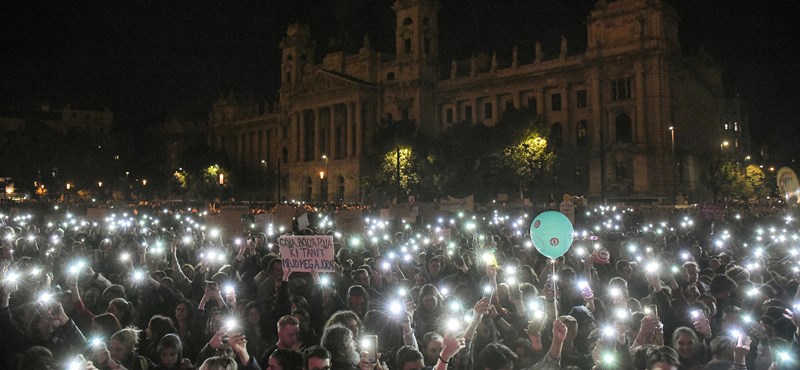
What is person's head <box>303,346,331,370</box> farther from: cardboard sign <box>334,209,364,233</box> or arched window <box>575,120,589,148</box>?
arched window <box>575,120,589,148</box>

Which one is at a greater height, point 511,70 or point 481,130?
point 511,70

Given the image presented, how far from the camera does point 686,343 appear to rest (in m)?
5.82

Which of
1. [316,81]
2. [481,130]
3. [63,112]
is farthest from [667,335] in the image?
[63,112]

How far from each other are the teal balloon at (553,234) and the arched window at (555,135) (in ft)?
146

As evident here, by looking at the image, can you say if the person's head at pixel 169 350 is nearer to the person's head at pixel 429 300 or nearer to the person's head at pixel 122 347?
the person's head at pixel 122 347

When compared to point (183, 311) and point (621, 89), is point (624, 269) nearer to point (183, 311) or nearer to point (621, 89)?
point (183, 311)

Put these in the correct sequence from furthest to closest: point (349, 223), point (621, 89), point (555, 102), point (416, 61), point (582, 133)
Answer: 1. point (416, 61)
2. point (555, 102)
3. point (582, 133)
4. point (621, 89)
5. point (349, 223)

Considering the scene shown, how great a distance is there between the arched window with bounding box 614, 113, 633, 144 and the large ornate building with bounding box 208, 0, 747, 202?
84mm

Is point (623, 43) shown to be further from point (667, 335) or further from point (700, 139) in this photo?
point (667, 335)

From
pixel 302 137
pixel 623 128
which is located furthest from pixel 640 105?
pixel 302 137

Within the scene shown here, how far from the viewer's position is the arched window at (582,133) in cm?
5519

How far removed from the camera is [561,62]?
5612 centimetres

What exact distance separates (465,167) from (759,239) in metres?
36.7

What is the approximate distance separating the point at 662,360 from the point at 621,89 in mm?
51237
